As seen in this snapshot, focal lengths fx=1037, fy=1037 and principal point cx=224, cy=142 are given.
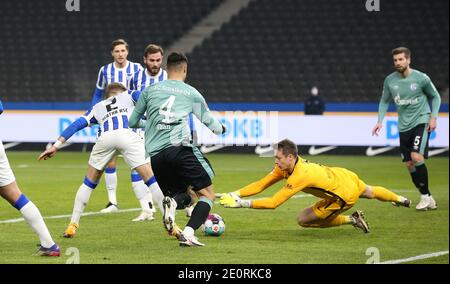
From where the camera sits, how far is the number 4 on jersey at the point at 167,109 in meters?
9.63

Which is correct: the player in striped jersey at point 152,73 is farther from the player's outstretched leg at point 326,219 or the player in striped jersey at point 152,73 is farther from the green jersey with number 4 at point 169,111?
the green jersey with number 4 at point 169,111

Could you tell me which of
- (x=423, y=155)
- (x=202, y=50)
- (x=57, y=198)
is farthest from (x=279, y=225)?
(x=202, y=50)

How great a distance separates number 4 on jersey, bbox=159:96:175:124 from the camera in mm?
9633

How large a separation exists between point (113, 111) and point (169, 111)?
1566 mm

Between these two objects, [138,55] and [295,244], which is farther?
[138,55]

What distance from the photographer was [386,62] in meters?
29.5

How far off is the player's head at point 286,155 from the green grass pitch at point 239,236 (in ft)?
2.48

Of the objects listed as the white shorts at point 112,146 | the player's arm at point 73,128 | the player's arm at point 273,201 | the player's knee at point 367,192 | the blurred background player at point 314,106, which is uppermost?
the player's arm at point 73,128

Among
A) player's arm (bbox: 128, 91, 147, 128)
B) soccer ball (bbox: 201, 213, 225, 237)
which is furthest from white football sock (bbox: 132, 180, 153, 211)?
player's arm (bbox: 128, 91, 147, 128)

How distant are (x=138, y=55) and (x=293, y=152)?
21674 mm

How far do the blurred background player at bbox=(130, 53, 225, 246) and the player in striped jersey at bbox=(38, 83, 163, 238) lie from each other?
120 cm

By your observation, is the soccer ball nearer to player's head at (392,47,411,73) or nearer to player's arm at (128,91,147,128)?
player's arm at (128,91,147,128)

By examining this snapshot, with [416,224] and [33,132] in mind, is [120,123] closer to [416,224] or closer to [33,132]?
[416,224]

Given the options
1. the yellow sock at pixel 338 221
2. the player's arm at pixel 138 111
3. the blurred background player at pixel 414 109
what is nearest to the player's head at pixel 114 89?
the player's arm at pixel 138 111
